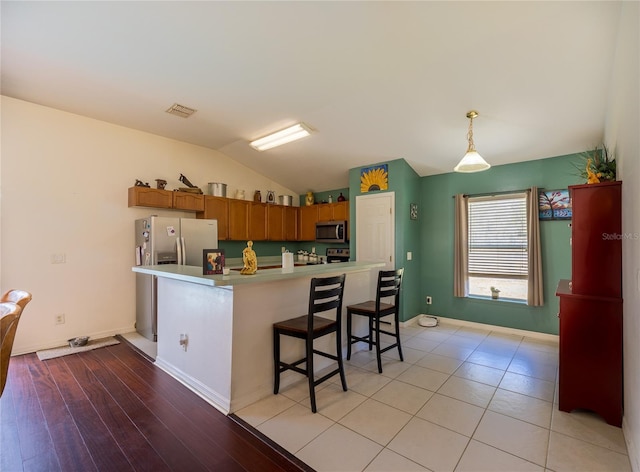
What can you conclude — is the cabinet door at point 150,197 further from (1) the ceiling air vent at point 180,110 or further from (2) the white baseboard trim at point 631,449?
(2) the white baseboard trim at point 631,449

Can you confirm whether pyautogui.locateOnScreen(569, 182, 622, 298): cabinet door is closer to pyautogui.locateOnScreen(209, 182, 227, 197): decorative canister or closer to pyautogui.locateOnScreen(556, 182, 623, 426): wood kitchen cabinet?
pyautogui.locateOnScreen(556, 182, 623, 426): wood kitchen cabinet

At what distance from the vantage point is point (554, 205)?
398 cm

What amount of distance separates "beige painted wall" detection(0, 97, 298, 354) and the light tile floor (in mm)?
3046

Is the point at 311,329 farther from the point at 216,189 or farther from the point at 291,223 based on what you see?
the point at 291,223

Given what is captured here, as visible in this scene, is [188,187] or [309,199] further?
[309,199]

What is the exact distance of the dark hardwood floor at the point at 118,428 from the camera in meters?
1.77

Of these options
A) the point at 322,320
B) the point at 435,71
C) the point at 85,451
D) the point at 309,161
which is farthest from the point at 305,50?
the point at 85,451

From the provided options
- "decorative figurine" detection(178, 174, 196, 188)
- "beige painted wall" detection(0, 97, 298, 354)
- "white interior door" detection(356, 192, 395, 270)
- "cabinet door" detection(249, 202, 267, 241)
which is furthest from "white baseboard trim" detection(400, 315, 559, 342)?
"beige painted wall" detection(0, 97, 298, 354)

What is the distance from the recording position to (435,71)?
8.63 ft

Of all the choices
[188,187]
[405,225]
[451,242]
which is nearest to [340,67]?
[405,225]

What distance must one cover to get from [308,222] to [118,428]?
4.63 m

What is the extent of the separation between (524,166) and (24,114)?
6.42 metres

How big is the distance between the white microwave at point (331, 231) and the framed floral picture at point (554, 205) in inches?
116

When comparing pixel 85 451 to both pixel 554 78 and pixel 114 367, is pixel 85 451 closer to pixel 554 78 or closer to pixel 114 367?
pixel 114 367
